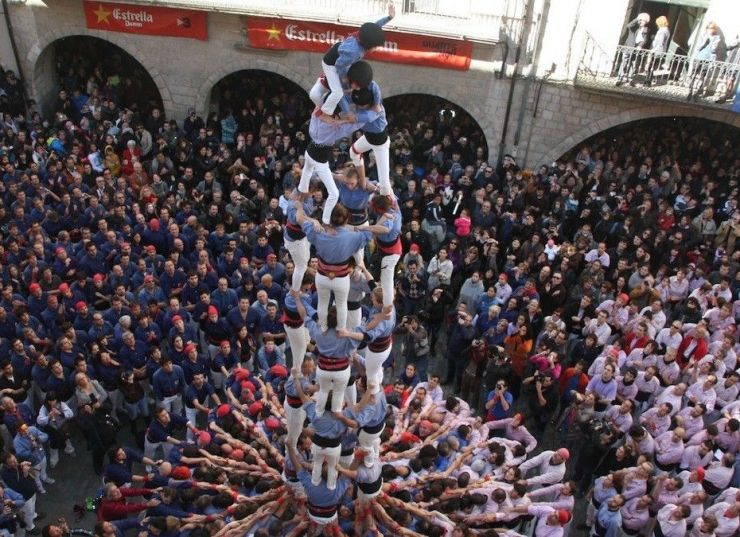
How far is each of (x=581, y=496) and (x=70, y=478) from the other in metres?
7.68

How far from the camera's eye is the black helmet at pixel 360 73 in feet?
23.0

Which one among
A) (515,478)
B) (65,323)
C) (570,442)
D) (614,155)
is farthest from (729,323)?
(65,323)

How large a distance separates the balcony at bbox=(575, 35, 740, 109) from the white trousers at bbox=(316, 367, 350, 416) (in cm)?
1125

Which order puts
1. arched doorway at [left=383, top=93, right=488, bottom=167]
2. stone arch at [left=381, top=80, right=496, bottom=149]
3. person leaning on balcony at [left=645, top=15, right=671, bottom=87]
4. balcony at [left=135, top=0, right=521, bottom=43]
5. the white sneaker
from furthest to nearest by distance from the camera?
1. stone arch at [left=381, top=80, right=496, bottom=149]
2. arched doorway at [left=383, top=93, right=488, bottom=167]
3. balcony at [left=135, top=0, right=521, bottom=43]
4. person leaning on balcony at [left=645, top=15, right=671, bottom=87]
5. the white sneaker

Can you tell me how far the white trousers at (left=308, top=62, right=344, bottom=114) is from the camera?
23.4 feet

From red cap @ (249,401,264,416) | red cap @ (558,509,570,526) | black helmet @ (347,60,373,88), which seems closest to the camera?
black helmet @ (347,60,373,88)

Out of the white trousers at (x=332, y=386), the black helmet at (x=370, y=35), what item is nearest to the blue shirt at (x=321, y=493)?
the white trousers at (x=332, y=386)

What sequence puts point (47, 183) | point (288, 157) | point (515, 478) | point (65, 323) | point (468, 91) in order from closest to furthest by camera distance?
point (515, 478) < point (65, 323) < point (47, 183) < point (288, 157) < point (468, 91)

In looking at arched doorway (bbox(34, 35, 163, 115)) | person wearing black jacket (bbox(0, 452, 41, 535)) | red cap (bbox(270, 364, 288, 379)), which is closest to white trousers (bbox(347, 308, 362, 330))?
red cap (bbox(270, 364, 288, 379))

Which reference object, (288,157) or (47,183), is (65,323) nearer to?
(47,183)

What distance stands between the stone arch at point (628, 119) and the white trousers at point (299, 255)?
11374mm

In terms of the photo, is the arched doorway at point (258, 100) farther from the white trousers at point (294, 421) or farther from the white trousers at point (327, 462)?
the white trousers at point (327, 462)

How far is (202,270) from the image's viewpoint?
480 inches

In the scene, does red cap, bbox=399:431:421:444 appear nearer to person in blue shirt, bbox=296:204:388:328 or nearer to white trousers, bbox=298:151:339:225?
person in blue shirt, bbox=296:204:388:328
